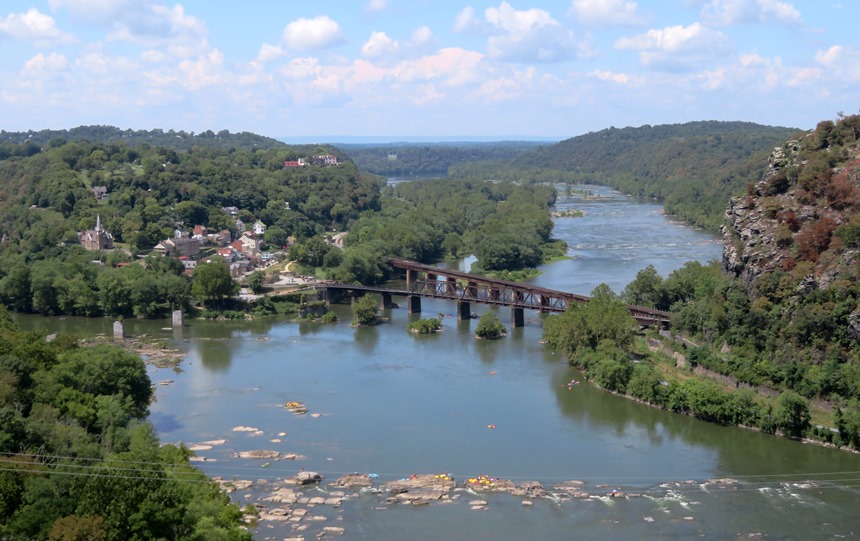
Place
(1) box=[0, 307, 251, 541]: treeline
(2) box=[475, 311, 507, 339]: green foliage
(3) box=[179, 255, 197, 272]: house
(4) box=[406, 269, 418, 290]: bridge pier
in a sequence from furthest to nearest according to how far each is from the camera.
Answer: (4) box=[406, 269, 418, 290]: bridge pier → (3) box=[179, 255, 197, 272]: house → (2) box=[475, 311, 507, 339]: green foliage → (1) box=[0, 307, 251, 541]: treeline

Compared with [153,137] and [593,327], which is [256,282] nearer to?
[593,327]

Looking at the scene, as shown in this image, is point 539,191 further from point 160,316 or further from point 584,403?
point 584,403

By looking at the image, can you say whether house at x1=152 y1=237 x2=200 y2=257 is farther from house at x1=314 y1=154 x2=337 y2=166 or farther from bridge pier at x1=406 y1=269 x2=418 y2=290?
house at x1=314 y1=154 x2=337 y2=166

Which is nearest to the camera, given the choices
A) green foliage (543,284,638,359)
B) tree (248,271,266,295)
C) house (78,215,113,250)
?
green foliage (543,284,638,359)

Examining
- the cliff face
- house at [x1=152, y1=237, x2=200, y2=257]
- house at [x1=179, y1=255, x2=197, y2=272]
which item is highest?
the cliff face

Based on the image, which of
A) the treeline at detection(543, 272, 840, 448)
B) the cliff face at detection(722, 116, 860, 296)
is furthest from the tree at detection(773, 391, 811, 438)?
the cliff face at detection(722, 116, 860, 296)

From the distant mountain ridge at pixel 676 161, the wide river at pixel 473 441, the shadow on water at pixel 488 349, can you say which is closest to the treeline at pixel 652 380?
the wide river at pixel 473 441

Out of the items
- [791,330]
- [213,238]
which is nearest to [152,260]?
[213,238]

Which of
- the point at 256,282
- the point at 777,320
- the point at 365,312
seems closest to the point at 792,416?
the point at 777,320
